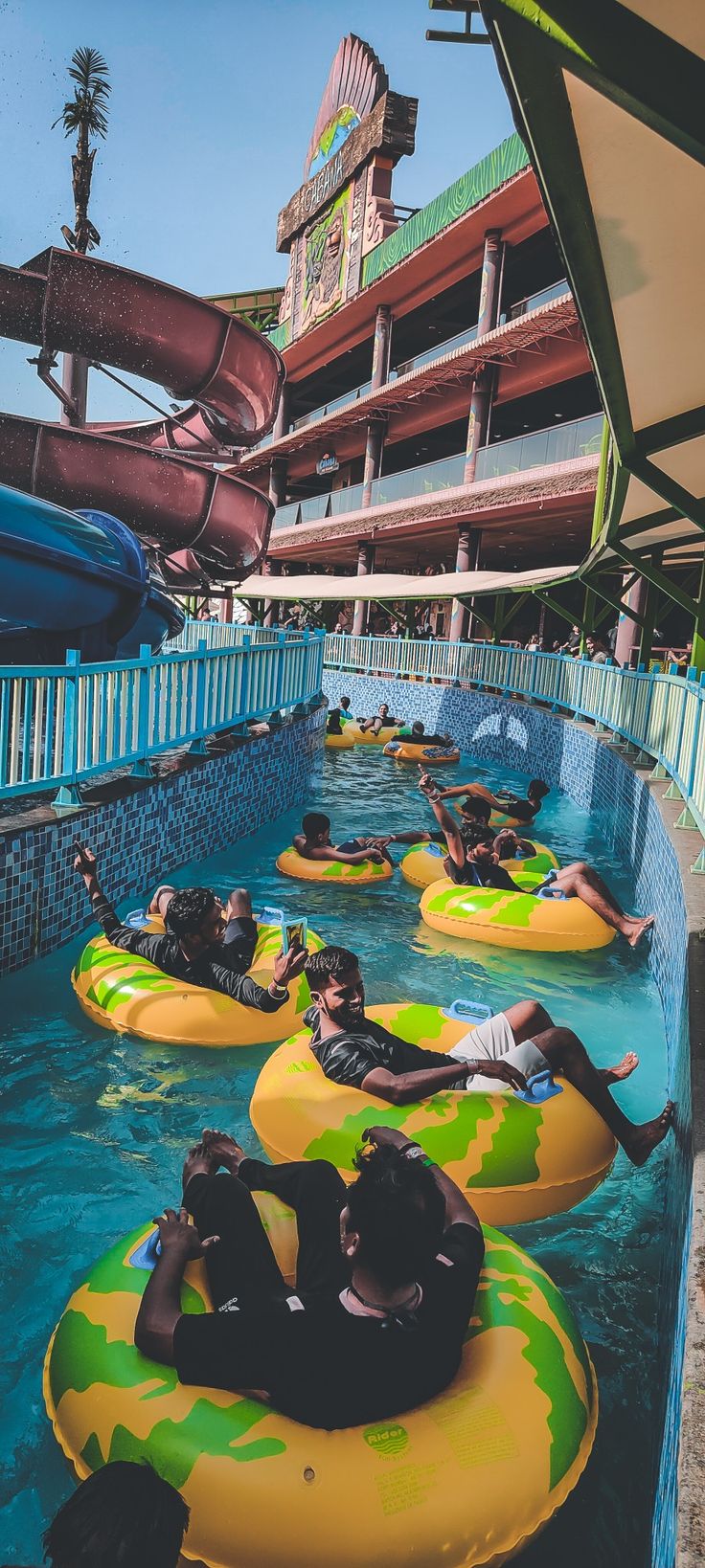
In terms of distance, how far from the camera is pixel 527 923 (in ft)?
24.0

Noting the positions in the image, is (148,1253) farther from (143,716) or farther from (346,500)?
(346,500)

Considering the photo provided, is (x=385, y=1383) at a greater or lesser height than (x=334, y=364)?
lesser

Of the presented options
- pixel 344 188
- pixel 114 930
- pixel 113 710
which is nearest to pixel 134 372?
pixel 113 710

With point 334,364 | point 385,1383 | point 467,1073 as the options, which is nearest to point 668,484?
point 467,1073

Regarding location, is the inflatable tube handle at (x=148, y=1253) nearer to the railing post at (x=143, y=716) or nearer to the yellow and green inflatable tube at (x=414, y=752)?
the railing post at (x=143, y=716)

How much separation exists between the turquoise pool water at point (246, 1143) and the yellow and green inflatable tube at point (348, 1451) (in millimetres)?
127

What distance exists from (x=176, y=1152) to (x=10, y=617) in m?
5.79

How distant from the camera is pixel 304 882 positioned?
352 inches

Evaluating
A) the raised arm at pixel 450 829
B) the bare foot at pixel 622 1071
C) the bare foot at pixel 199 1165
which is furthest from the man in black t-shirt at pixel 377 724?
the bare foot at pixel 199 1165

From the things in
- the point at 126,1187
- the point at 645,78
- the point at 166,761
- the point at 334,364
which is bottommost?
the point at 126,1187

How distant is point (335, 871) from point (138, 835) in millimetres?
2018

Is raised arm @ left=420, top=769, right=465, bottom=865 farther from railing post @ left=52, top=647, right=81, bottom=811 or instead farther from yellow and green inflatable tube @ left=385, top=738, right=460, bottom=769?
yellow and green inflatable tube @ left=385, top=738, right=460, bottom=769

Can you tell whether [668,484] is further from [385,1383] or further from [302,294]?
[302,294]

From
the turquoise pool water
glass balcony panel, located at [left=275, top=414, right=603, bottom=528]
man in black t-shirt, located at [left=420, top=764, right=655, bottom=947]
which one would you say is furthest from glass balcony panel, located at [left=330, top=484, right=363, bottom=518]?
the turquoise pool water
